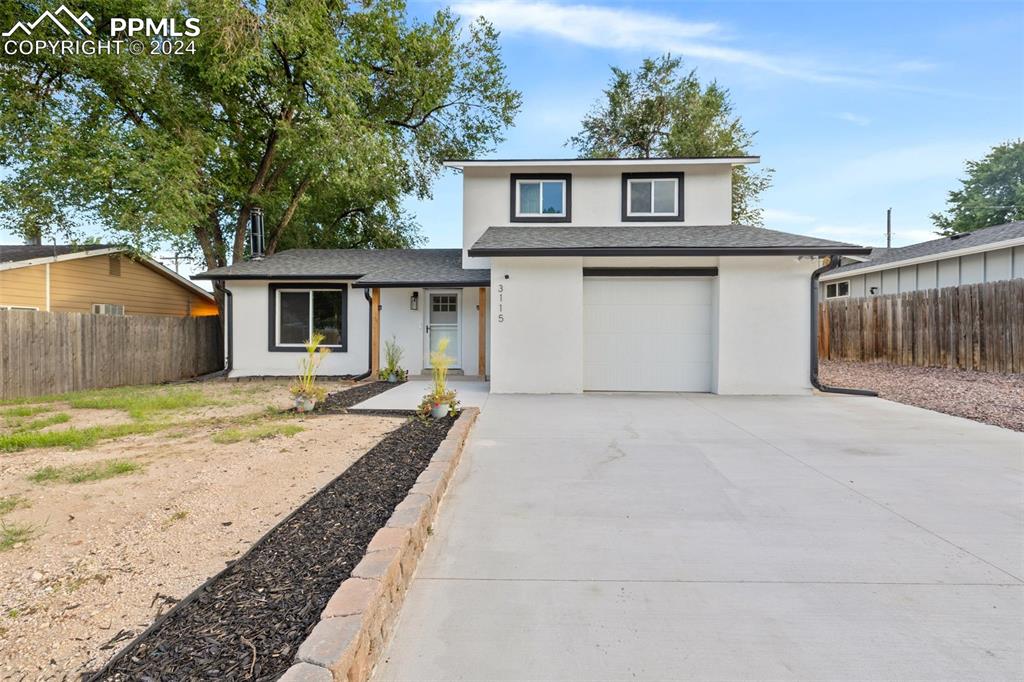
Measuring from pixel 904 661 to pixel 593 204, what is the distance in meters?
10.1

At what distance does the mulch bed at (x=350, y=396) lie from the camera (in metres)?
7.44

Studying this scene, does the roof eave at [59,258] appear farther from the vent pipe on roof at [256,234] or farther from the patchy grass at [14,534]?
the patchy grass at [14,534]

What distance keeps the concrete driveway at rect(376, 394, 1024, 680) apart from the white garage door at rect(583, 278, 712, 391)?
A: 13.0ft

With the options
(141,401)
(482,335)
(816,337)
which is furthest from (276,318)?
(816,337)

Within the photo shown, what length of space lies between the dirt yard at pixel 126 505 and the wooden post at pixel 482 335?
4.93 m

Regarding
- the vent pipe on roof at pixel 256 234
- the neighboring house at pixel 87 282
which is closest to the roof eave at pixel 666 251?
the vent pipe on roof at pixel 256 234

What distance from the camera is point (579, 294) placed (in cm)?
868

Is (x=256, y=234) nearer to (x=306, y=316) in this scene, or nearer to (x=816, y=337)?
(x=306, y=316)

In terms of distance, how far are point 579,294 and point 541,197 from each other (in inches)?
138

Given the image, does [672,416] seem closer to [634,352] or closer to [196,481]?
[634,352]

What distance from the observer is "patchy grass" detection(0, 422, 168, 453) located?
514cm

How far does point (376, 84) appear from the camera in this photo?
15.6 metres

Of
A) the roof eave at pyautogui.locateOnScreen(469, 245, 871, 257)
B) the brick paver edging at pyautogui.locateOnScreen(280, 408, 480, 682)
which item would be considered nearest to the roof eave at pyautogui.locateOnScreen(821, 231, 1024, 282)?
the roof eave at pyautogui.locateOnScreen(469, 245, 871, 257)

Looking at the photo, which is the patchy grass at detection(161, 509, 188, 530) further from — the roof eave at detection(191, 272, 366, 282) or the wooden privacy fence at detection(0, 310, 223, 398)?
the roof eave at detection(191, 272, 366, 282)
